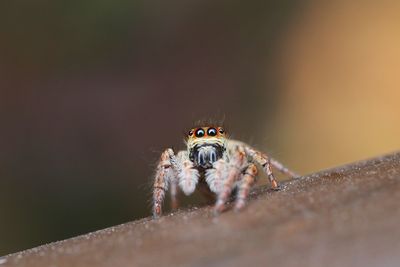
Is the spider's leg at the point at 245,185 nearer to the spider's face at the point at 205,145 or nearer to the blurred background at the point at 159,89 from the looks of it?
the spider's face at the point at 205,145

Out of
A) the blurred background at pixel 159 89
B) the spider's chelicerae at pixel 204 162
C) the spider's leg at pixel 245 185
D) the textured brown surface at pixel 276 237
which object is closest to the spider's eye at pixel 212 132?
the spider's chelicerae at pixel 204 162

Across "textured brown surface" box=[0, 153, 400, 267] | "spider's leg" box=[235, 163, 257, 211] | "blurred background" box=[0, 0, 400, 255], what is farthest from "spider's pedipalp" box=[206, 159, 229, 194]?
"blurred background" box=[0, 0, 400, 255]

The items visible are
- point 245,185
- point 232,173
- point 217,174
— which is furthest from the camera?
point 217,174

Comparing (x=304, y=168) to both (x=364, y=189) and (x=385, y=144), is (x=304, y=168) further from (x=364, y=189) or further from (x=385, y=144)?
(x=364, y=189)

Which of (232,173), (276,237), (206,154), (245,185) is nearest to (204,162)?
(206,154)

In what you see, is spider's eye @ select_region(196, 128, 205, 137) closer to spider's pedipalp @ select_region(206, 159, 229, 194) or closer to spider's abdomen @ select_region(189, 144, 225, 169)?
spider's abdomen @ select_region(189, 144, 225, 169)

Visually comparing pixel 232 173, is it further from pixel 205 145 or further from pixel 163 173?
pixel 163 173
